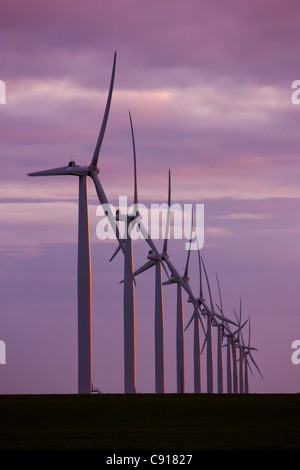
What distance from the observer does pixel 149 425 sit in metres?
45.8

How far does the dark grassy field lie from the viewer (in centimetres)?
3669

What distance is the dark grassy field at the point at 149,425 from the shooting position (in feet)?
120

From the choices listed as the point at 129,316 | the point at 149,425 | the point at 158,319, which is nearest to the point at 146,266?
the point at 158,319

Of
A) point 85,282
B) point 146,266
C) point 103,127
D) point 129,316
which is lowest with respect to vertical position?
point 85,282

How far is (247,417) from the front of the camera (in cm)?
5128

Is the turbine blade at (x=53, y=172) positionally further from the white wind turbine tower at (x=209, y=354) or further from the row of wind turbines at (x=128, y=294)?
the white wind turbine tower at (x=209, y=354)

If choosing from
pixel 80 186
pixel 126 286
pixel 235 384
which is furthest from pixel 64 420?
pixel 235 384

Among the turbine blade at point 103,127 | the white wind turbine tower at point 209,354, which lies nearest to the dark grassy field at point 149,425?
the turbine blade at point 103,127

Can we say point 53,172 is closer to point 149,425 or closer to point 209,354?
point 149,425

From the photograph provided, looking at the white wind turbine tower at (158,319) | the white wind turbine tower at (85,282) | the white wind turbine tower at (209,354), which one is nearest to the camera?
the white wind turbine tower at (85,282)

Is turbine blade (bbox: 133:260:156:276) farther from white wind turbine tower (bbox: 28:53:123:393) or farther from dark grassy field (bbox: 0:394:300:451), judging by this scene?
dark grassy field (bbox: 0:394:300:451)
